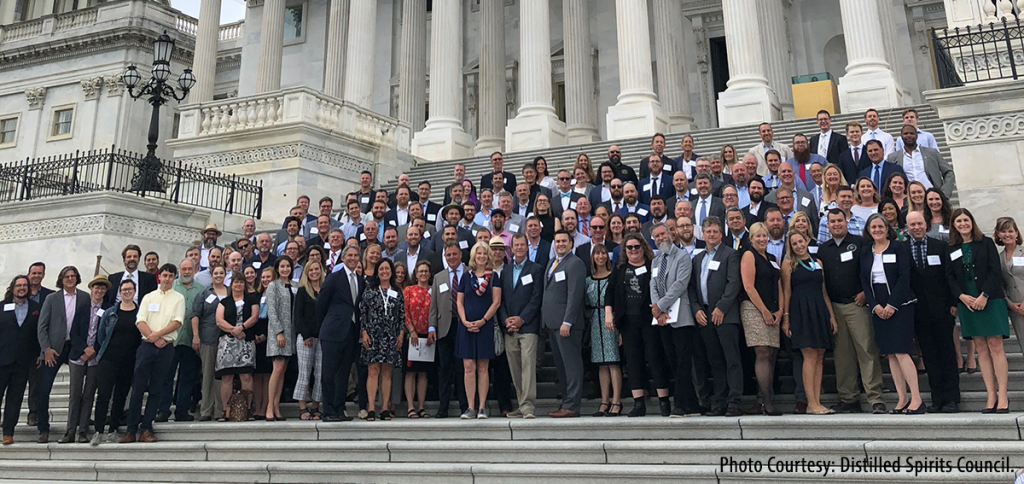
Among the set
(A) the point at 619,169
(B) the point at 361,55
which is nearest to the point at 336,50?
(B) the point at 361,55

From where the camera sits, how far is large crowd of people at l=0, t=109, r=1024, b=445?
7773mm

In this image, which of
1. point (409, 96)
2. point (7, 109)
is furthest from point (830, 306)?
point (7, 109)

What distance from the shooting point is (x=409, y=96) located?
94.2 feet

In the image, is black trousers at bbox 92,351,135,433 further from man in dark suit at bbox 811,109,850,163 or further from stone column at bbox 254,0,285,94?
stone column at bbox 254,0,285,94

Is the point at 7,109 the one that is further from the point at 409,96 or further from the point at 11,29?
the point at 409,96

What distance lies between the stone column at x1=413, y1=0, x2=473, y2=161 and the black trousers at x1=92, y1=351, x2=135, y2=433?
1478 centimetres

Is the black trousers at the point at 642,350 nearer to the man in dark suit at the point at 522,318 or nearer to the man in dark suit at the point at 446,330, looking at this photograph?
the man in dark suit at the point at 522,318

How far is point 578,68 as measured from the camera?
26.4 meters

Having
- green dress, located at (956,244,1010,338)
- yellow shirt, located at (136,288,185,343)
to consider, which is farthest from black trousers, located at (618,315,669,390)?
yellow shirt, located at (136,288,185,343)

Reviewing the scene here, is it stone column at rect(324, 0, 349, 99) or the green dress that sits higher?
stone column at rect(324, 0, 349, 99)

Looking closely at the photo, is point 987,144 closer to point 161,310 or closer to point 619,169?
point 619,169

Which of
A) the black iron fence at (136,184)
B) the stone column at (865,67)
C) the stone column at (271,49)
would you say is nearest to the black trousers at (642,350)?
the black iron fence at (136,184)

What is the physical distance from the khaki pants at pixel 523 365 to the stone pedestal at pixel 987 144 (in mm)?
6320

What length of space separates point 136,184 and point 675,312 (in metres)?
12.4
